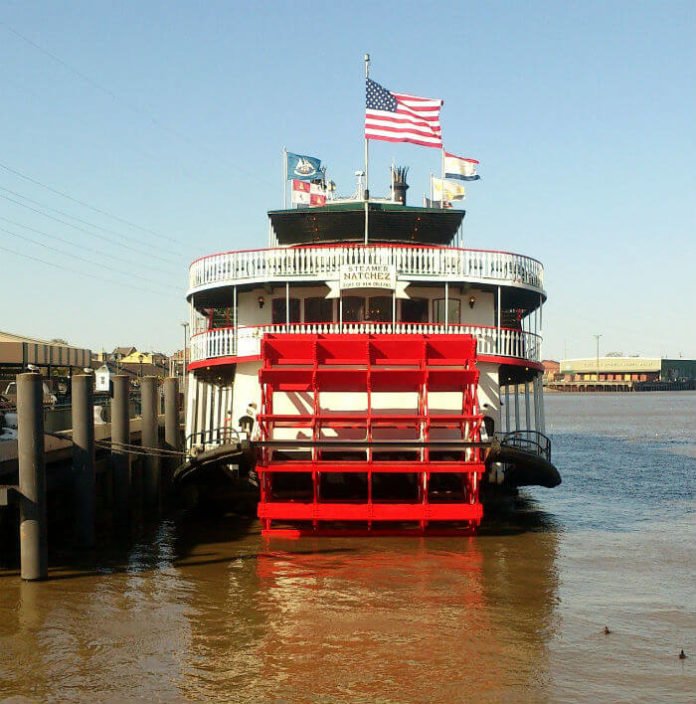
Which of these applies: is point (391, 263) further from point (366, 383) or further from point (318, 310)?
point (366, 383)

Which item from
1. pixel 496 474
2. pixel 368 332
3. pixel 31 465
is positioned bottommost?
pixel 496 474

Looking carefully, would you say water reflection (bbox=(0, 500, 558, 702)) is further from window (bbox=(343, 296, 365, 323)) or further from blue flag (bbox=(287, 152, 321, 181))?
blue flag (bbox=(287, 152, 321, 181))

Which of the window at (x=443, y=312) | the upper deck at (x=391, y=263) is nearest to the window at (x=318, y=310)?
the upper deck at (x=391, y=263)

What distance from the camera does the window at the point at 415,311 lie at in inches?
700

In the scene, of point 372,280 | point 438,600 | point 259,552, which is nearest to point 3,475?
point 259,552

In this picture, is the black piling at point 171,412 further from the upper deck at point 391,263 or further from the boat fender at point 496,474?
the boat fender at point 496,474

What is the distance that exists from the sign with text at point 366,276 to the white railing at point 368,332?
698 millimetres

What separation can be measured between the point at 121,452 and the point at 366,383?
4325 millimetres

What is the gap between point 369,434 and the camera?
1455cm

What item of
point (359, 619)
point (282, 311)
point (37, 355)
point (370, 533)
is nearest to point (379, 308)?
point (282, 311)

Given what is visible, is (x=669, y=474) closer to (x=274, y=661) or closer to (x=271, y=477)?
(x=271, y=477)

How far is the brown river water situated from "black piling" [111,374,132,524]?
748 millimetres

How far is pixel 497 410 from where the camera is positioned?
16.2 metres

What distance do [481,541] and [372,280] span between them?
193 inches
